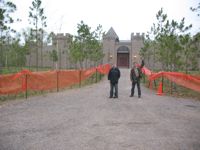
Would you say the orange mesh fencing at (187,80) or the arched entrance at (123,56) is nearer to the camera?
the orange mesh fencing at (187,80)

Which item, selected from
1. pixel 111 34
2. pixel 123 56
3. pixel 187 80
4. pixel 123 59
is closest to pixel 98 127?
pixel 187 80

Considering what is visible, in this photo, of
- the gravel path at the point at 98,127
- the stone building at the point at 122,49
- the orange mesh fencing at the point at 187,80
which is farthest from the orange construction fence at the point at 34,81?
the stone building at the point at 122,49

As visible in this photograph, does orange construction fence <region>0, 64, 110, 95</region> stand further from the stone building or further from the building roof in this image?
the building roof

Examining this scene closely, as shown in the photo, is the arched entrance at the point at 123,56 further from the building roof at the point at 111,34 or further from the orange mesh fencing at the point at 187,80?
the orange mesh fencing at the point at 187,80

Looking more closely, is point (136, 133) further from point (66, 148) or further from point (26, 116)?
point (26, 116)

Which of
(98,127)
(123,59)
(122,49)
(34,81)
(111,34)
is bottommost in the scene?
(98,127)

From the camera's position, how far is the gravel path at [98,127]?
6.67 m

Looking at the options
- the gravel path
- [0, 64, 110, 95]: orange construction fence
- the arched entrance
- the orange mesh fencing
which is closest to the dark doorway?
the arched entrance

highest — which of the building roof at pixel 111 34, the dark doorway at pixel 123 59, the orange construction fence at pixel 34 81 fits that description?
the building roof at pixel 111 34

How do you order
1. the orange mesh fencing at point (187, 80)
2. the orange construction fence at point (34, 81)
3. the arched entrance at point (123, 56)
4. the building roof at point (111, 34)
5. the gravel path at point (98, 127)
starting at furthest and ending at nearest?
the building roof at point (111, 34)
the arched entrance at point (123, 56)
the orange mesh fencing at point (187, 80)
the orange construction fence at point (34, 81)
the gravel path at point (98, 127)

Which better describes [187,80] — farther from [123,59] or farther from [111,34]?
[111,34]

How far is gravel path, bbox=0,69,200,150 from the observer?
6.67 m

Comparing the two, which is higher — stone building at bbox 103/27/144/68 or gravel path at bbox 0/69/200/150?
stone building at bbox 103/27/144/68

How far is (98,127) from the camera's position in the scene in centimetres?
841
